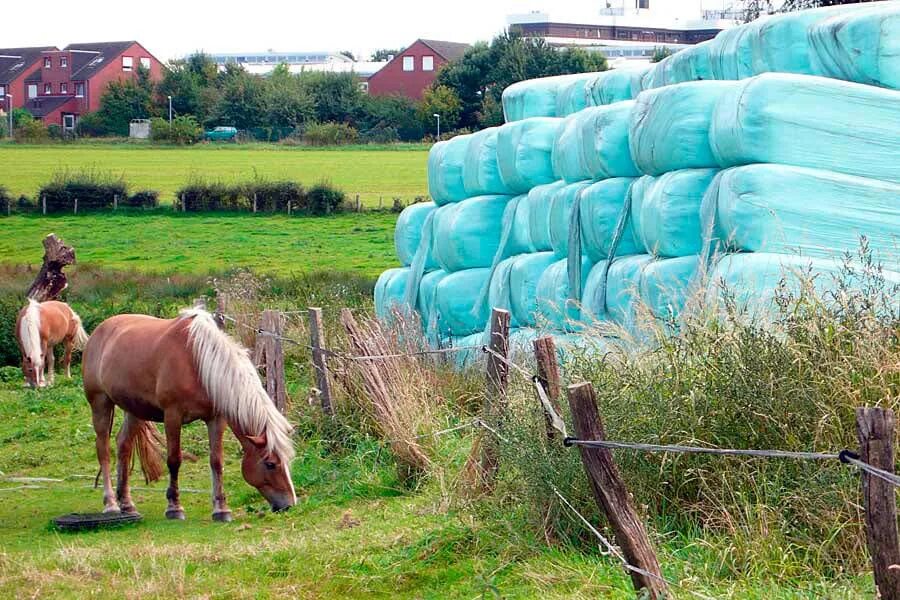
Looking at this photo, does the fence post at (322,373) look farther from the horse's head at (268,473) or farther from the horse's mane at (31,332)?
the horse's mane at (31,332)

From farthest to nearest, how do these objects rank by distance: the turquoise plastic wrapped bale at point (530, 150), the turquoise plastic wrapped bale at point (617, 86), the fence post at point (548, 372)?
the turquoise plastic wrapped bale at point (530, 150)
the turquoise plastic wrapped bale at point (617, 86)
the fence post at point (548, 372)

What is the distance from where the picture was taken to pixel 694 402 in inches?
232

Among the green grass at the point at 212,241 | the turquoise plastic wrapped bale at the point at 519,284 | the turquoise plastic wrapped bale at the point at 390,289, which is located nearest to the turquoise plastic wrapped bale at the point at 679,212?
the turquoise plastic wrapped bale at the point at 519,284

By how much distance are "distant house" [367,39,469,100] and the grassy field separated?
15.8 m

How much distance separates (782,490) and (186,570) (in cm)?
321

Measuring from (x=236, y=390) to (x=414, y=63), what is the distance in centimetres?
5726

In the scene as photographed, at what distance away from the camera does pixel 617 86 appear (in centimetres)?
1180

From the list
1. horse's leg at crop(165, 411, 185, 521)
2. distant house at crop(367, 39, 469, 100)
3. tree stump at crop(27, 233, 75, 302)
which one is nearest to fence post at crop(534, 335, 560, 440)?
horse's leg at crop(165, 411, 185, 521)

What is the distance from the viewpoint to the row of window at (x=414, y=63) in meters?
64.3

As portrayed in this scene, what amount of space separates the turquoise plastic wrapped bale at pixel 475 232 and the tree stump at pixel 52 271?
7252mm

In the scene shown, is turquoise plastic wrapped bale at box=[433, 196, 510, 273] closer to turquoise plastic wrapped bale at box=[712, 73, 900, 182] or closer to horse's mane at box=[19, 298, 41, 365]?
turquoise plastic wrapped bale at box=[712, 73, 900, 182]

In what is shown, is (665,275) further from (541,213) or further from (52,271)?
(52,271)

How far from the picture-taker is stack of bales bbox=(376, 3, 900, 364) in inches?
306

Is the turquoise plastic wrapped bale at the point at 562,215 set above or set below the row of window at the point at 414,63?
below
